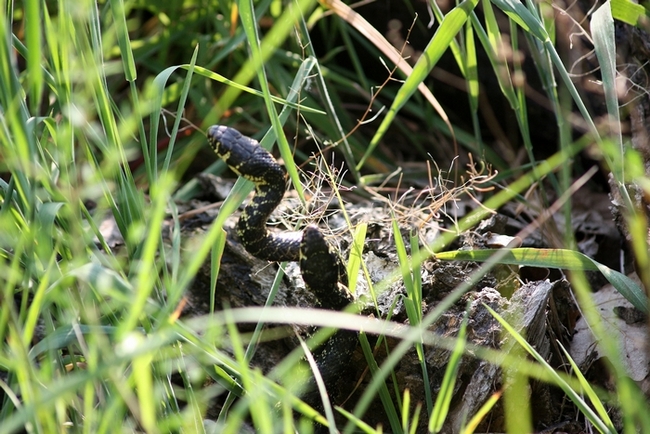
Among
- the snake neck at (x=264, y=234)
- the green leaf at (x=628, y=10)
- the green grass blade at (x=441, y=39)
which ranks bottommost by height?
the snake neck at (x=264, y=234)

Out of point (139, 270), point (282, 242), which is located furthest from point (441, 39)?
point (139, 270)

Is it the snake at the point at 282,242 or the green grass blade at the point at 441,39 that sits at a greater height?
the green grass blade at the point at 441,39

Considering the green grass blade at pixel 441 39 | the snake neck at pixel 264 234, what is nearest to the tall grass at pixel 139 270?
the green grass blade at pixel 441 39

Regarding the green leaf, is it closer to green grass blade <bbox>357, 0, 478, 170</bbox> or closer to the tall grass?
the tall grass

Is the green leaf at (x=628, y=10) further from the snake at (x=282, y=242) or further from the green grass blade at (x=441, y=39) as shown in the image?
the snake at (x=282, y=242)

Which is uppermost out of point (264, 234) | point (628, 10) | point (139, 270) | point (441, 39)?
point (628, 10)

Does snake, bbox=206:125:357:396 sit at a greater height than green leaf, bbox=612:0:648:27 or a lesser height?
lesser

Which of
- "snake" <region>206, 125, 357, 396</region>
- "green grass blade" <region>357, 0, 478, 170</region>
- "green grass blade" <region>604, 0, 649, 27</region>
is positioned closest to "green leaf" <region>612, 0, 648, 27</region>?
"green grass blade" <region>604, 0, 649, 27</region>

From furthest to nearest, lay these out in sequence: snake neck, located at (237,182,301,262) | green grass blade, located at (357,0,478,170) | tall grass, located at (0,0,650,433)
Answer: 1. snake neck, located at (237,182,301,262)
2. green grass blade, located at (357,0,478,170)
3. tall grass, located at (0,0,650,433)

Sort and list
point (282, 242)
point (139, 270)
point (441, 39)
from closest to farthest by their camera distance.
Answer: point (139, 270) < point (441, 39) < point (282, 242)

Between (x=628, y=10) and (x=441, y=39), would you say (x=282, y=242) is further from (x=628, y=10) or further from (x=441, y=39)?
(x=628, y=10)
